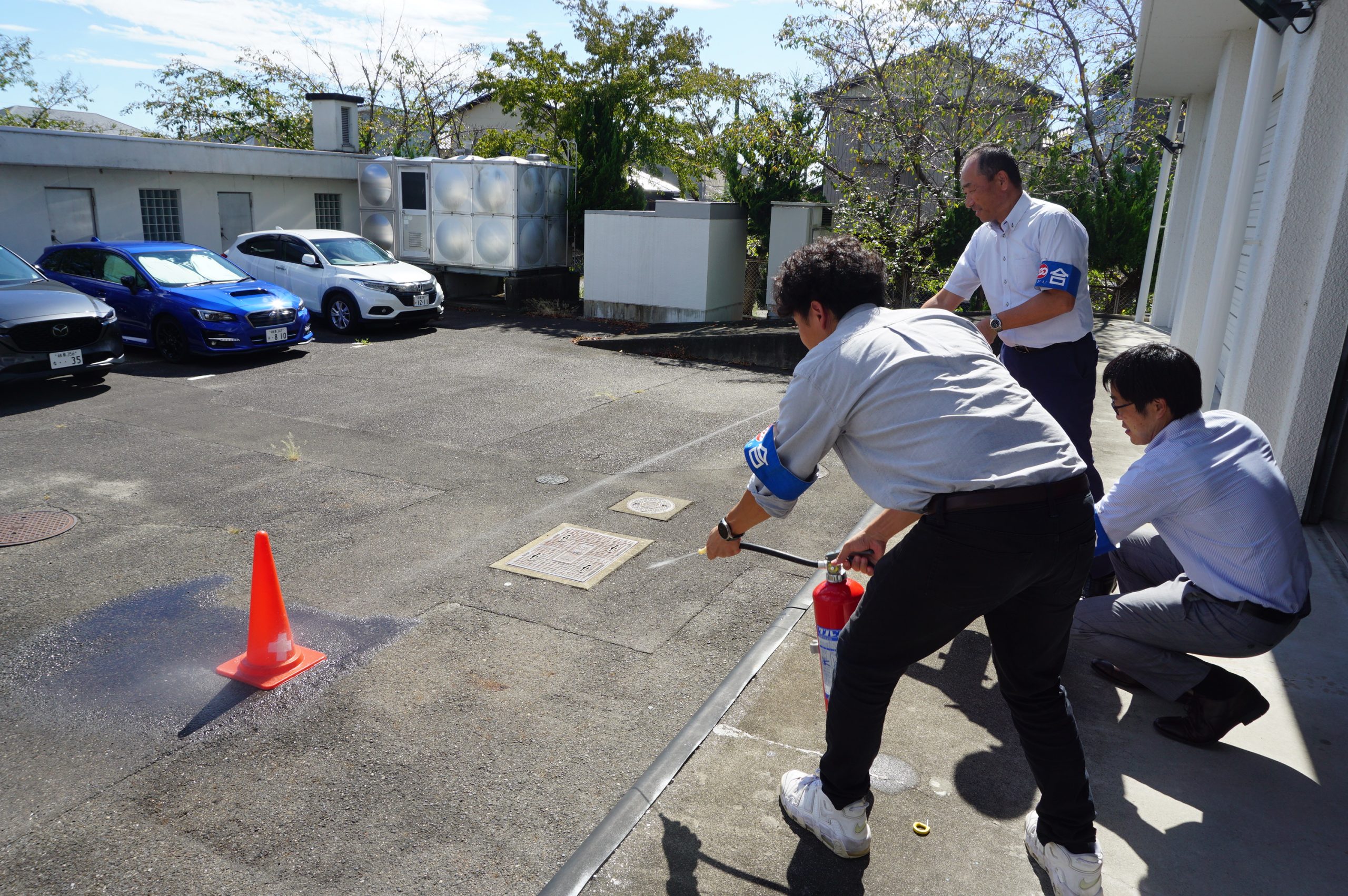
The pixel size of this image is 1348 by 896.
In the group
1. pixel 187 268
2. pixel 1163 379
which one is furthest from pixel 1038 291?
pixel 187 268

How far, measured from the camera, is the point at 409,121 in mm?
30125

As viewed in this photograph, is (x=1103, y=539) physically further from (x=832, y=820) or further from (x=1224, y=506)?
(x=832, y=820)

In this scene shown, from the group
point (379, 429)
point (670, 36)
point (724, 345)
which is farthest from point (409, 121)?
point (379, 429)

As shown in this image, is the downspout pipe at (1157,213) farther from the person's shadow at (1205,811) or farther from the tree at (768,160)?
the person's shadow at (1205,811)

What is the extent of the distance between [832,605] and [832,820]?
64 centimetres

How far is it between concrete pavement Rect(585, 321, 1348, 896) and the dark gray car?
9.15 m

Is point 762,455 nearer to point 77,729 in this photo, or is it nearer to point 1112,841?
point 1112,841

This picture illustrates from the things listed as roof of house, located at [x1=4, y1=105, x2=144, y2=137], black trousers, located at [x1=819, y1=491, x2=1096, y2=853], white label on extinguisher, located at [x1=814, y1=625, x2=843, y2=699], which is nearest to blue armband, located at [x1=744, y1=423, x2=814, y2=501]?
black trousers, located at [x1=819, y1=491, x2=1096, y2=853]

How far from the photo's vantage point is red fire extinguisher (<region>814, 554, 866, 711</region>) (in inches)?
116

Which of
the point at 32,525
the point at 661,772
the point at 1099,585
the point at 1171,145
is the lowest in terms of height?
the point at 32,525

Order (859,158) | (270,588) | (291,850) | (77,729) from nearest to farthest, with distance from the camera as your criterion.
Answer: (291,850) → (77,729) → (270,588) → (859,158)

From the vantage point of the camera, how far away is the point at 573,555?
5664 mm

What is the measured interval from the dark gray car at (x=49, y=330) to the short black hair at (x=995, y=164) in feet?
31.5

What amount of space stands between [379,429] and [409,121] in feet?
80.5
